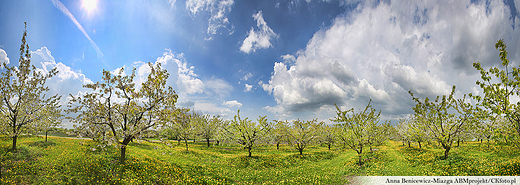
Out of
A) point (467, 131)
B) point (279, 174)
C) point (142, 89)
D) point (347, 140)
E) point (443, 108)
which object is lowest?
point (279, 174)

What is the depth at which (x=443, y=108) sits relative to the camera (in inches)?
756

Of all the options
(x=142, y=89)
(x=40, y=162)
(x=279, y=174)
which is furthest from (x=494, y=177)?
(x=40, y=162)

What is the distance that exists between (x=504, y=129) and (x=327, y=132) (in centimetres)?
3552

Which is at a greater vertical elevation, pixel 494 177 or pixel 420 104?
pixel 420 104

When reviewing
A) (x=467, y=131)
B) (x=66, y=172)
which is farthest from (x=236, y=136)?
(x=467, y=131)

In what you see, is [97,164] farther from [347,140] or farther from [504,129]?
[504,129]

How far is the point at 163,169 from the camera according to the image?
14.6 metres

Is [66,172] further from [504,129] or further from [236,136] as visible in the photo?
[504,129]

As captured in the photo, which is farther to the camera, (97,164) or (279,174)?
(279,174)

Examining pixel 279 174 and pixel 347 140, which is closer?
pixel 279 174

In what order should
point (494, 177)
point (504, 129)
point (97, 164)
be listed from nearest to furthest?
point (504, 129) < point (494, 177) < point (97, 164)

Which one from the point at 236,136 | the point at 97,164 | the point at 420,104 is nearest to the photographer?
the point at 97,164

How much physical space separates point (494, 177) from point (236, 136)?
78.4 feet

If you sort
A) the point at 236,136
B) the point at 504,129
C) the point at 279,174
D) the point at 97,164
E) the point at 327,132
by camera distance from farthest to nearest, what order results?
1. the point at 327,132
2. the point at 236,136
3. the point at 279,174
4. the point at 97,164
5. the point at 504,129
